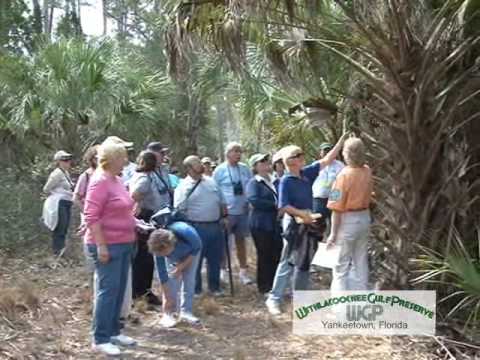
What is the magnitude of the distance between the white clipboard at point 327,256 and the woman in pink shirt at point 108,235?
179cm

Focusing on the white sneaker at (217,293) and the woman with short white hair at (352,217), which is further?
the white sneaker at (217,293)

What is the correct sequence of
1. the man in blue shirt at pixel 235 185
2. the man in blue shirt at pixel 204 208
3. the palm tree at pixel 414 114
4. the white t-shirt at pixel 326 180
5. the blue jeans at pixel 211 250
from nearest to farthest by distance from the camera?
the palm tree at pixel 414 114 → the man in blue shirt at pixel 204 208 → the blue jeans at pixel 211 250 → the white t-shirt at pixel 326 180 → the man in blue shirt at pixel 235 185

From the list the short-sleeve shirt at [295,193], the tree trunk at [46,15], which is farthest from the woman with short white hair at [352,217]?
the tree trunk at [46,15]

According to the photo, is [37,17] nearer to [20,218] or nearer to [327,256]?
[20,218]

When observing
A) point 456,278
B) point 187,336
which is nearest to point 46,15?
point 187,336

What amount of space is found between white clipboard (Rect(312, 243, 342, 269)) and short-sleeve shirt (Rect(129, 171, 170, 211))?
162 cm

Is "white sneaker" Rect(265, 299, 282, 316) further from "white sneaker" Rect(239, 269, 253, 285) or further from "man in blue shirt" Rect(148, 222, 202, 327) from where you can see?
"white sneaker" Rect(239, 269, 253, 285)

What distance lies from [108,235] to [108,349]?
0.92 meters

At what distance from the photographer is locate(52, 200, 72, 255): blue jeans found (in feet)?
30.1

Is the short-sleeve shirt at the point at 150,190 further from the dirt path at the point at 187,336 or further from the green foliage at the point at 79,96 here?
the green foliage at the point at 79,96

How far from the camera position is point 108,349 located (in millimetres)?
5277

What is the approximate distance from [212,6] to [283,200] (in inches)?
81.0

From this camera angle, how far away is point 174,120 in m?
15.0

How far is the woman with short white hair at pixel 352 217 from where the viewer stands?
5855 mm
